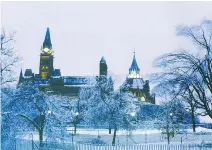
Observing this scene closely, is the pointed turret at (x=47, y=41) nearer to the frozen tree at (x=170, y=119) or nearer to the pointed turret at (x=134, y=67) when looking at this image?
the pointed turret at (x=134, y=67)

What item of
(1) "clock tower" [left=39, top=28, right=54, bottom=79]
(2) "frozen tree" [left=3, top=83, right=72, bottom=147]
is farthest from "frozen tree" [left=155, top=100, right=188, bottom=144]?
(1) "clock tower" [left=39, top=28, right=54, bottom=79]

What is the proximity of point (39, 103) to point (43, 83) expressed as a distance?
7277 cm

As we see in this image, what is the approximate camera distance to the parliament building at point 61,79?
8625 cm

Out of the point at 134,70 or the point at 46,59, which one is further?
the point at 134,70

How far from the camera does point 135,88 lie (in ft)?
286

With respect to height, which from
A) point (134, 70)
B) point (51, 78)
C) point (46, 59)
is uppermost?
point (46, 59)

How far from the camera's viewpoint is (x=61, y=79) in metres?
88.4

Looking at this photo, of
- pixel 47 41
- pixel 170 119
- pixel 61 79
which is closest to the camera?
pixel 170 119

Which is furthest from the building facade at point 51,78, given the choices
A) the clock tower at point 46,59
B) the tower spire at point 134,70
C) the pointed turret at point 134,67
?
the pointed turret at point 134,67

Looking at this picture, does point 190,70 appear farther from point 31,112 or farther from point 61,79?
point 61,79

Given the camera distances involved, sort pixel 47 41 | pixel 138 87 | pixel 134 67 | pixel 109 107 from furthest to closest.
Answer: pixel 134 67
pixel 47 41
pixel 138 87
pixel 109 107

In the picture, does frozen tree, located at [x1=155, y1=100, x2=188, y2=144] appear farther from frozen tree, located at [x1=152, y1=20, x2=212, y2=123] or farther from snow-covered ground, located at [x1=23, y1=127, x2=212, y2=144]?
frozen tree, located at [x1=152, y1=20, x2=212, y2=123]

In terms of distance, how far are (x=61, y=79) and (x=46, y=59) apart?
11318mm

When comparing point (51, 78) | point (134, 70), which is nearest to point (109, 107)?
point (51, 78)
